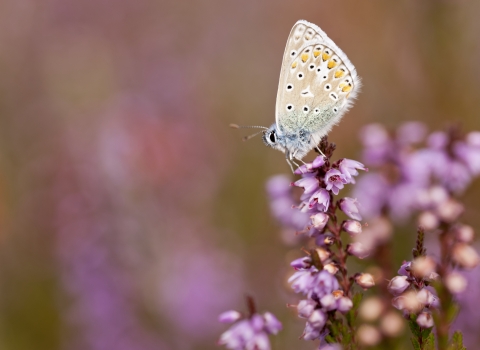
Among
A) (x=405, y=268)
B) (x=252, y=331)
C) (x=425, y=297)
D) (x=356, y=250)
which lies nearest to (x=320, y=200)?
(x=356, y=250)

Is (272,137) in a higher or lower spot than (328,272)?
higher

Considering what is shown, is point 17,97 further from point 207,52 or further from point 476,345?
point 476,345

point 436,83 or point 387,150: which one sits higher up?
point 436,83

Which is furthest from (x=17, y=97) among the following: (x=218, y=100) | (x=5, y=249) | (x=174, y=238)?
(x=174, y=238)

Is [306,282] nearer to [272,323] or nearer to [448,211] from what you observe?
[272,323]

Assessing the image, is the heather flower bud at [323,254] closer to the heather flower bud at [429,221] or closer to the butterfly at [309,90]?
the heather flower bud at [429,221]

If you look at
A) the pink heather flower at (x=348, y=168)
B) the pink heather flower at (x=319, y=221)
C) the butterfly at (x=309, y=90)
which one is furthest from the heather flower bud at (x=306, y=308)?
the butterfly at (x=309, y=90)
